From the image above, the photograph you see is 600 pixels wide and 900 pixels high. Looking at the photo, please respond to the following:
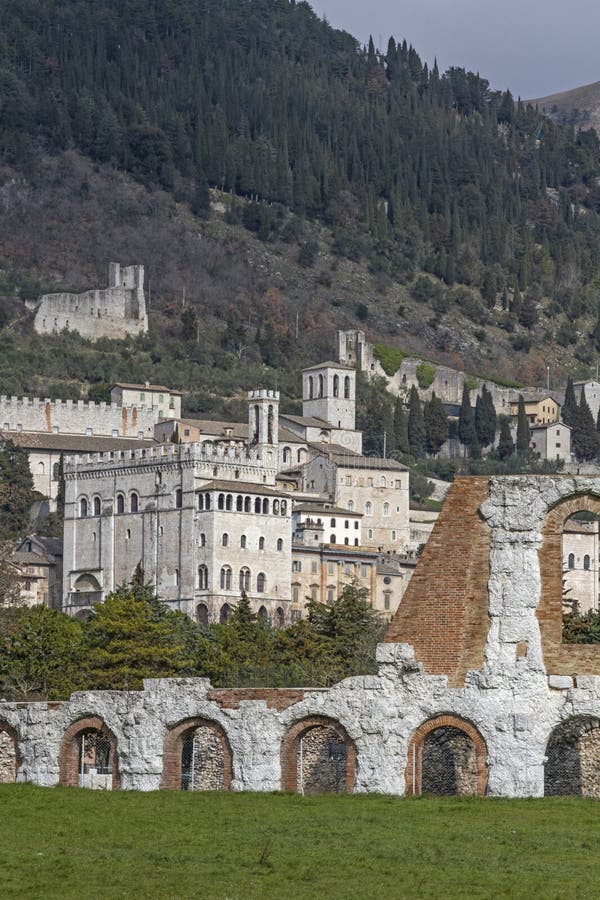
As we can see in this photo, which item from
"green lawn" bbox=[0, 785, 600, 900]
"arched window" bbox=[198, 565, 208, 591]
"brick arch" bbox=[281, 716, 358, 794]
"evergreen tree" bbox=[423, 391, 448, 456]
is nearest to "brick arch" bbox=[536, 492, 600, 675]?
"green lawn" bbox=[0, 785, 600, 900]

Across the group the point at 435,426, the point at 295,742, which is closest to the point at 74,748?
the point at 295,742

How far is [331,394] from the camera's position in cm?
14038

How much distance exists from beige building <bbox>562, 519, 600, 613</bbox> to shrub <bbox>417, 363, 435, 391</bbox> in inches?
1869

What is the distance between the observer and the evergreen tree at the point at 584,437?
15225 centimetres

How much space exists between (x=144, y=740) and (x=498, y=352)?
6220 inches

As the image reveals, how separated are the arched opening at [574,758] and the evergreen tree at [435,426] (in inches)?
4515

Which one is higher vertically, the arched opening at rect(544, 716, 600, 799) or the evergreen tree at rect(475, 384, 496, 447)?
the evergreen tree at rect(475, 384, 496, 447)

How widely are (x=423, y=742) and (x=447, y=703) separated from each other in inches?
29.8

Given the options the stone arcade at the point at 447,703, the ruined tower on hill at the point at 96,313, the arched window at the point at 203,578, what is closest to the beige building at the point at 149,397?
the ruined tower on hill at the point at 96,313

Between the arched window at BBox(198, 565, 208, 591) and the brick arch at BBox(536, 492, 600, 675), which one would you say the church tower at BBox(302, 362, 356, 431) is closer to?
the arched window at BBox(198, 565, 208, 591)

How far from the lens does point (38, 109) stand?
194m

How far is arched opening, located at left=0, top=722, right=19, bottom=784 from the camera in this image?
3225cm

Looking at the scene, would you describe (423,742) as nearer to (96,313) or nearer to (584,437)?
(96,313)

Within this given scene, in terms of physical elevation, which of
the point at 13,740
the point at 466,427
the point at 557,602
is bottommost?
the point at 13,740
